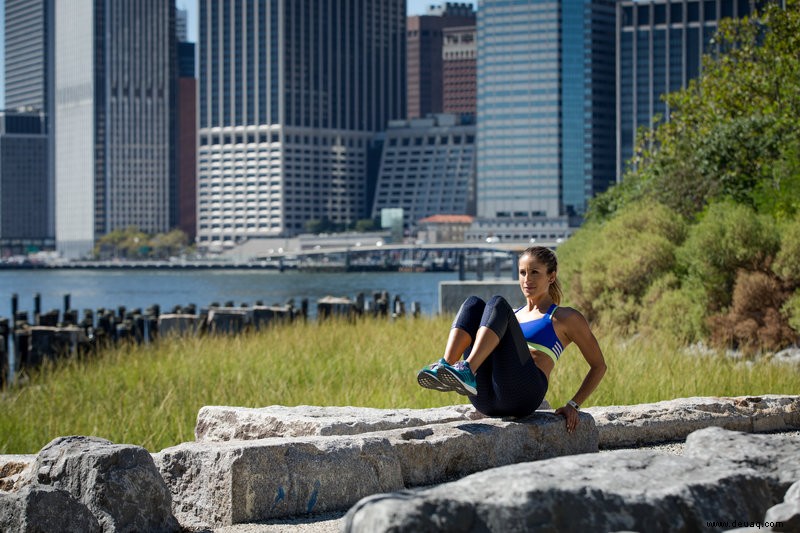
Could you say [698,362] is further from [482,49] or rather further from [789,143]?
[482,49]

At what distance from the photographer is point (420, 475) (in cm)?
618

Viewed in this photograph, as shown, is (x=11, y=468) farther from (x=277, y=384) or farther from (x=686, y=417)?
(x=277, y=384)

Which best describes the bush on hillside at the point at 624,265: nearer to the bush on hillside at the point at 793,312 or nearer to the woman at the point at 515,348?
the bush on hillside at the point at 793,312

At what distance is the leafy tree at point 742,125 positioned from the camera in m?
25.3

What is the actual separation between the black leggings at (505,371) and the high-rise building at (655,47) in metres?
175

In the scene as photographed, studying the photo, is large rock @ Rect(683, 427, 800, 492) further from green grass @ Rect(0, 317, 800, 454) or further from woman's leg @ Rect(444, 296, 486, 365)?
green grass @ Rect(0, 317, 800, 454)

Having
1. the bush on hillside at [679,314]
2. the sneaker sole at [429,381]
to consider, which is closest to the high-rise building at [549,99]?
the bush on hillside at [679,314]

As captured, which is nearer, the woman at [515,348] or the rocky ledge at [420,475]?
the rocky ledge at [420,475]

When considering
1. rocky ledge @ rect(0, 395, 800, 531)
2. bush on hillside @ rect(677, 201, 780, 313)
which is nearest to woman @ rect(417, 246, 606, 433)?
rocky ledge @ rect(0, 395, 800, 531)

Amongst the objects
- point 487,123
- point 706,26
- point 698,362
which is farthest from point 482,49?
point 698,362

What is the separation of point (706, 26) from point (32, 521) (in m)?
183

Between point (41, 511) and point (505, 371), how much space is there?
8.20ft

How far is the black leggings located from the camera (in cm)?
633

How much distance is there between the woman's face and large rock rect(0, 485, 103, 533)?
9.26 ft
